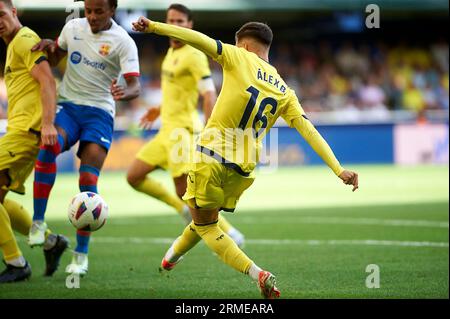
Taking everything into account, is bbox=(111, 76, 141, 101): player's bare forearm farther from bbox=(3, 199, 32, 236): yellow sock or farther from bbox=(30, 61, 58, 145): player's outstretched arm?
bbox=(3, 199, 32, 236): yellow sock

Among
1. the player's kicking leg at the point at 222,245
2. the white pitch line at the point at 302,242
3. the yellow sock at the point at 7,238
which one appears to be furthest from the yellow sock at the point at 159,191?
the player's kicking leg at the point at 222,245

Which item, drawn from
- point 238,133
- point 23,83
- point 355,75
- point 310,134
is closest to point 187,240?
point 238,133

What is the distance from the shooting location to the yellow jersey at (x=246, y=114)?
6.49m

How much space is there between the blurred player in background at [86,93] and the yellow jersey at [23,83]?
0.12 metres

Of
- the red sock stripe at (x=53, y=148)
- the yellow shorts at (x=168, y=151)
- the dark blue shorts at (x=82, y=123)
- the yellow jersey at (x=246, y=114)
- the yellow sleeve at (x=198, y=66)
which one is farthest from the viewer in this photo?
the yellow shorts at (x=168, y=151)

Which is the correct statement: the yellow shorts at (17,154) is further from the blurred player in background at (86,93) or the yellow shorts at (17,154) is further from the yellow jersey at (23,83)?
the blurred player in background at (86,93)

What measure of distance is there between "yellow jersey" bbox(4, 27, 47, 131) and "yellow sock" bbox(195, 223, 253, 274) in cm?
210

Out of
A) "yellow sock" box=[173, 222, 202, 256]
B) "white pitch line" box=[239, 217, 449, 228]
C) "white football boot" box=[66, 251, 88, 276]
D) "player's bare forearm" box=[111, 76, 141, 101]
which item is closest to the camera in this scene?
"yellow sock" box=[173, 222, 202, 256]

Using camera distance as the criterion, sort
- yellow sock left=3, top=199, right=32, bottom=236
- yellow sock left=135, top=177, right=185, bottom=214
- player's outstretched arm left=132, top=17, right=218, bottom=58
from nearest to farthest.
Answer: player's outstretched arm left=132, top=17, right=218, bottom=58 → yellow sock left=3, top=199, right=32, bottom=236 → yellow sock left=135, top=177, right=185, bottom=214

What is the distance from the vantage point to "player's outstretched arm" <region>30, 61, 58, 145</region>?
24.4ft

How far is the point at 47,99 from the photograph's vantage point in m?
7.50

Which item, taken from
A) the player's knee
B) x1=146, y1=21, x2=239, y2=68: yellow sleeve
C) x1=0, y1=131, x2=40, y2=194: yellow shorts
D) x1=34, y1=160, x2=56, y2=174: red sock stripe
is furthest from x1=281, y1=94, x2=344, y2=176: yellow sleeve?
the player's knee

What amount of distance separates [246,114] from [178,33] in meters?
0.89

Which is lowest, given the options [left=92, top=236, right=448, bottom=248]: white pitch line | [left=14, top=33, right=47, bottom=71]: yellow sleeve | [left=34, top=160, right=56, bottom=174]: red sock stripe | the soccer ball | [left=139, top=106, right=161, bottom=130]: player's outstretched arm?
[left=92, top=236, right=448, bottom=248]: white pitch line
